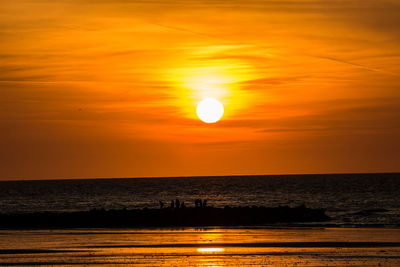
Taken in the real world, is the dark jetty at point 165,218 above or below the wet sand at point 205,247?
above

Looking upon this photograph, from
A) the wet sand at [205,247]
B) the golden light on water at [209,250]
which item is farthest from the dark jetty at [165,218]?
the golden light on water at [209,250]

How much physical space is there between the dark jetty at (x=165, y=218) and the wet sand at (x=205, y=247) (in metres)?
6.07

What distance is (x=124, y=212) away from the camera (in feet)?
231

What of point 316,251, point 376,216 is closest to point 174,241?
point 316,251

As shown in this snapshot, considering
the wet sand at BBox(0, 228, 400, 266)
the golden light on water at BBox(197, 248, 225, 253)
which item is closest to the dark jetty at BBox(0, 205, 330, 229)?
the wet sand at BBox(0, 228, 400, 266)

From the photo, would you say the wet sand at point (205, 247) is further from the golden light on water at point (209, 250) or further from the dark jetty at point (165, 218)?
the dark jetty at point (165, 218)

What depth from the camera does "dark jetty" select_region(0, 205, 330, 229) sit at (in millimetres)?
64750

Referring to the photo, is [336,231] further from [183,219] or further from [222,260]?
[222,260]

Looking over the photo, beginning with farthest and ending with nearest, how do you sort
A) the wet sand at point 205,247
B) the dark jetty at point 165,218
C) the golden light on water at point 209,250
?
the dark jetty at point 165,218, the golden light on water at point 209,250, the wet sand at point 205,247

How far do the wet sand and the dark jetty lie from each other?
6.07 metres

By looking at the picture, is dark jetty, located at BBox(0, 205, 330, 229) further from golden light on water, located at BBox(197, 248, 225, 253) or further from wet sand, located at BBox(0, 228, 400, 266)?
golden light on water, located at BBox(197, 248, 225, 253)

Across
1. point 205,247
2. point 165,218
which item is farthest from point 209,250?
point 165,218

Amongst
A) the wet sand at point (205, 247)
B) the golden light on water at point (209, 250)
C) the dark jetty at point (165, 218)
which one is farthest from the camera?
the dark jetty at point (165, 218)

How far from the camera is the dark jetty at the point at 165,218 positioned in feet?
212
